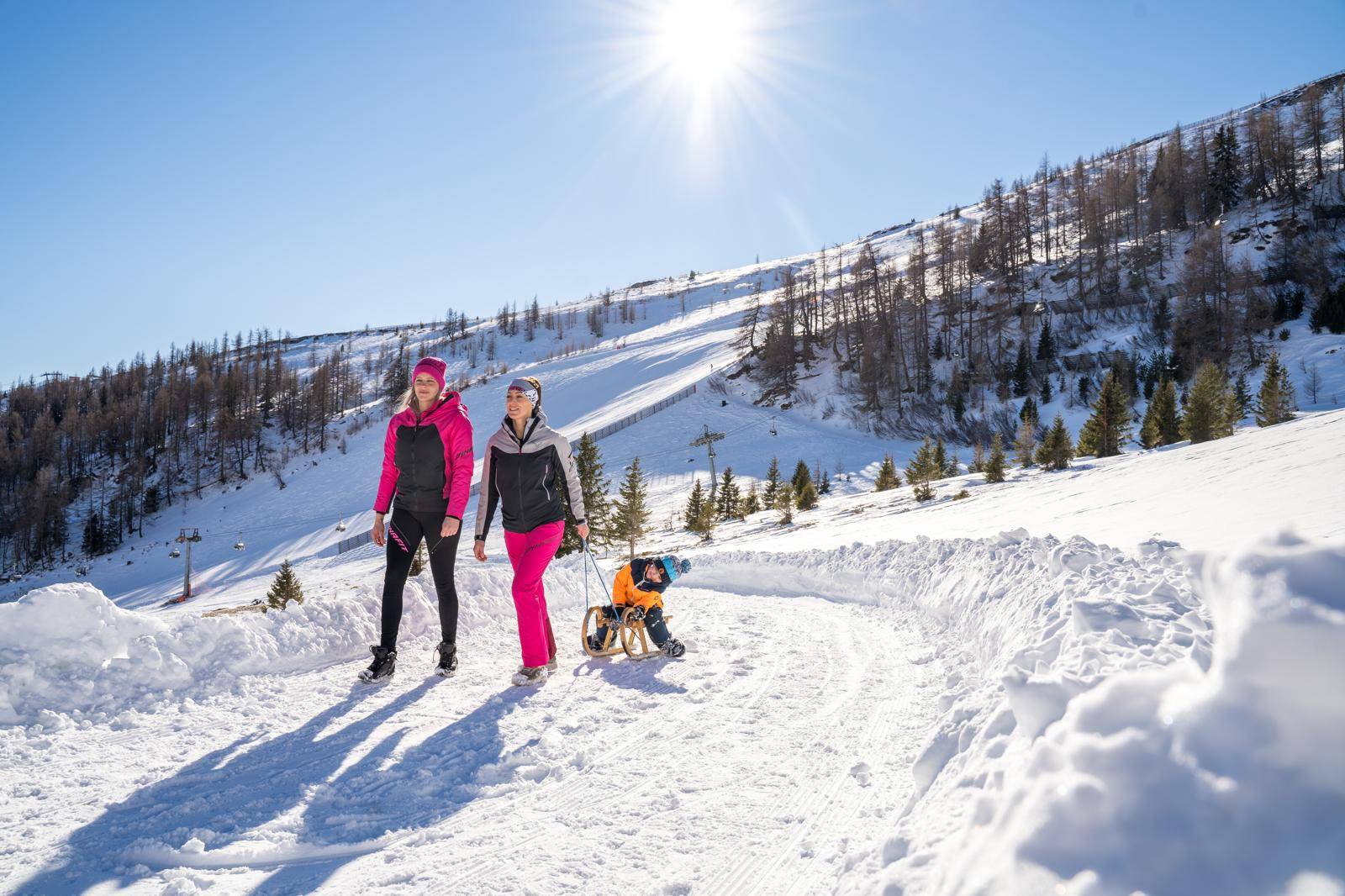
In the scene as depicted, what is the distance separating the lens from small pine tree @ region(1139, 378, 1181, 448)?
71.4ft

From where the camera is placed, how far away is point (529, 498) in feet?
16.0

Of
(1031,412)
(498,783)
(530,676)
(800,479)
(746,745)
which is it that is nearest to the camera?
(498,783)

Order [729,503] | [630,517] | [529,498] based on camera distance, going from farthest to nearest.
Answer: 1. [729,503]
2. [630,517]
3. [529,498]

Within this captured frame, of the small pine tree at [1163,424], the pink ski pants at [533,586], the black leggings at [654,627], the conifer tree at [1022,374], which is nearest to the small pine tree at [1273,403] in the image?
the small pine tree at [1163,424]

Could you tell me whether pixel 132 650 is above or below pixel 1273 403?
above

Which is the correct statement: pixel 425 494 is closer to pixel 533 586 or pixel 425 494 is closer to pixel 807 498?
pixel 533 586

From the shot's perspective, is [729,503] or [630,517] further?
[729,503]

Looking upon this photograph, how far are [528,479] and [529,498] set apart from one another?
149 mm

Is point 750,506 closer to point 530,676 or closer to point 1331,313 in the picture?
point 530,676

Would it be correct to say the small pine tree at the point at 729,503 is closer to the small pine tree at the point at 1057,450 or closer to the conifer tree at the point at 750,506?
the conifer tree at the point at 750,506

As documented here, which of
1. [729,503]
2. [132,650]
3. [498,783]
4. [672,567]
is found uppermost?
[132,650]

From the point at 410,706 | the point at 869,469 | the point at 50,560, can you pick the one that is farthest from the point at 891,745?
the point at 50,560

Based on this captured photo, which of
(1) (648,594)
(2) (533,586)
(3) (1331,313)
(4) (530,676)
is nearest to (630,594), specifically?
(1) (648,594)

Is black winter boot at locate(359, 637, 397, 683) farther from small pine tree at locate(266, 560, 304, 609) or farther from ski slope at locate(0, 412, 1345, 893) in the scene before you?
small pine tree at locate(266, 560, 304, 609)
